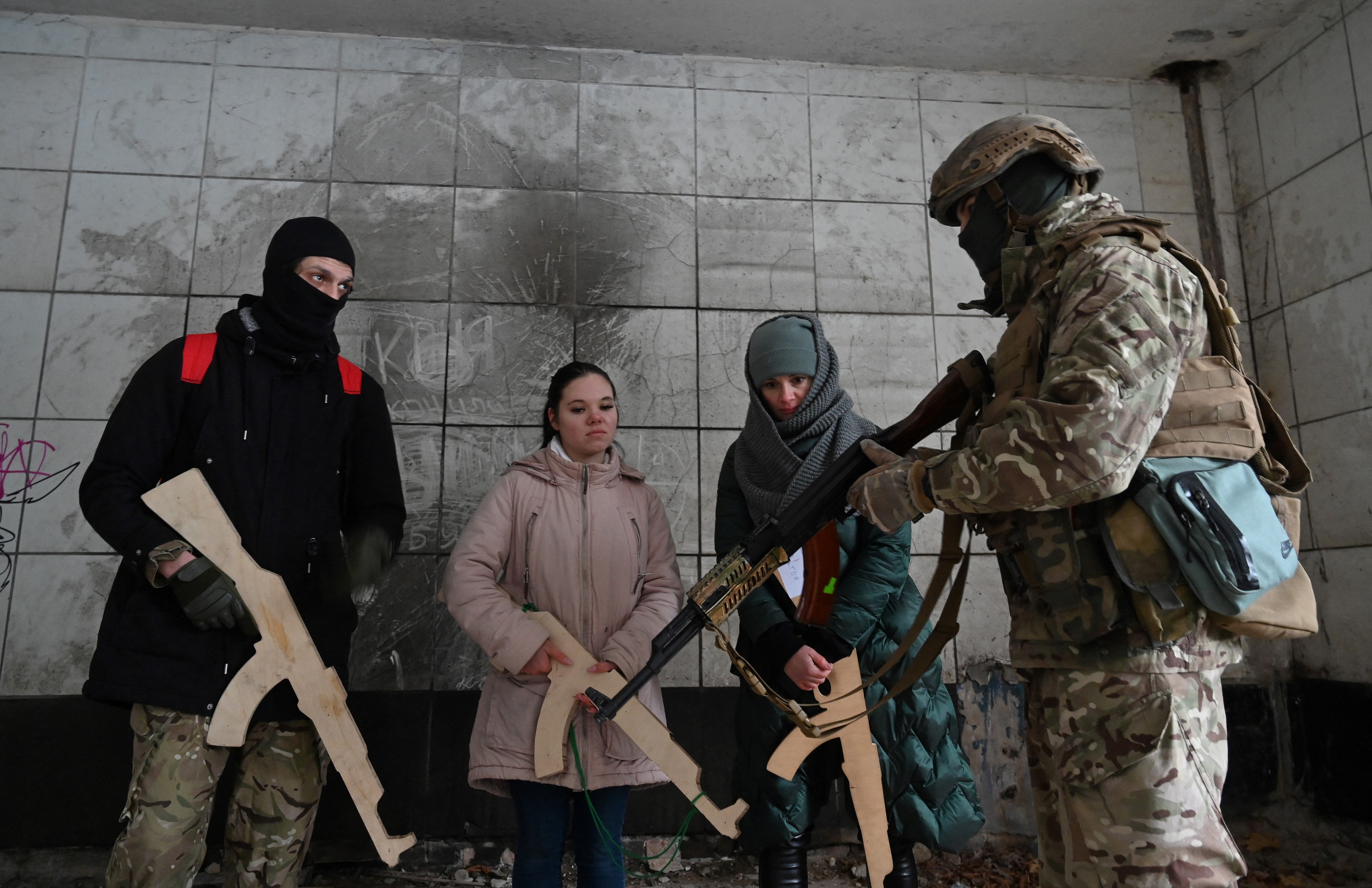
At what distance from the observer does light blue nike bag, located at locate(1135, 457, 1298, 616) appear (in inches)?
48.3

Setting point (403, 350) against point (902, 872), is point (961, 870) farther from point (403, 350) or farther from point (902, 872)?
point (403, 350)

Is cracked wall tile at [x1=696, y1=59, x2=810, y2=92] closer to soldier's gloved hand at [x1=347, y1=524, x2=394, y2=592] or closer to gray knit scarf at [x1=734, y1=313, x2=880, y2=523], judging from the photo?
gray knit scarf at [x1=734, y1=313, x2=880, y2=523]

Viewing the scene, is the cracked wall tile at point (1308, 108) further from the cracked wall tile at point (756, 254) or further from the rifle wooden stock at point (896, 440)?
the rifle wooden stock at point (896, 440)

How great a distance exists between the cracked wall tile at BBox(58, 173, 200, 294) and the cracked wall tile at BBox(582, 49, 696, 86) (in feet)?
5.67

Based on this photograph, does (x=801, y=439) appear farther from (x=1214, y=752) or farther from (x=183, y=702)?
(x=183, y=702)

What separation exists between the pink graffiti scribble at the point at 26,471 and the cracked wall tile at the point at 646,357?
6.65 ft

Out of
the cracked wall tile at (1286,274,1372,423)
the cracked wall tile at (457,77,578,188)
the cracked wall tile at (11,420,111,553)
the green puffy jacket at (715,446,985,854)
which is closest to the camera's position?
the green puffy jacket at (715,446,985,854)

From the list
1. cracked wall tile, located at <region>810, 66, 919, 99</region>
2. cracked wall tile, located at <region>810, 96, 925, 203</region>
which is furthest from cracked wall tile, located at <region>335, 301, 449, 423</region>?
cracked wall tile, located at <region>810, 66, 919, 99</region>

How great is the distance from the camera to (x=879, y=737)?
2.06m

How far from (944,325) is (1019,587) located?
232 cm

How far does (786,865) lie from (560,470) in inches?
47.0

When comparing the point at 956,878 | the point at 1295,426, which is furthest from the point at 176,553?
the point at 1295,426

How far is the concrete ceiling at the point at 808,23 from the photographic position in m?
3.41

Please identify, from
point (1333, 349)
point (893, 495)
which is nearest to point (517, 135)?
point (893, 495)
